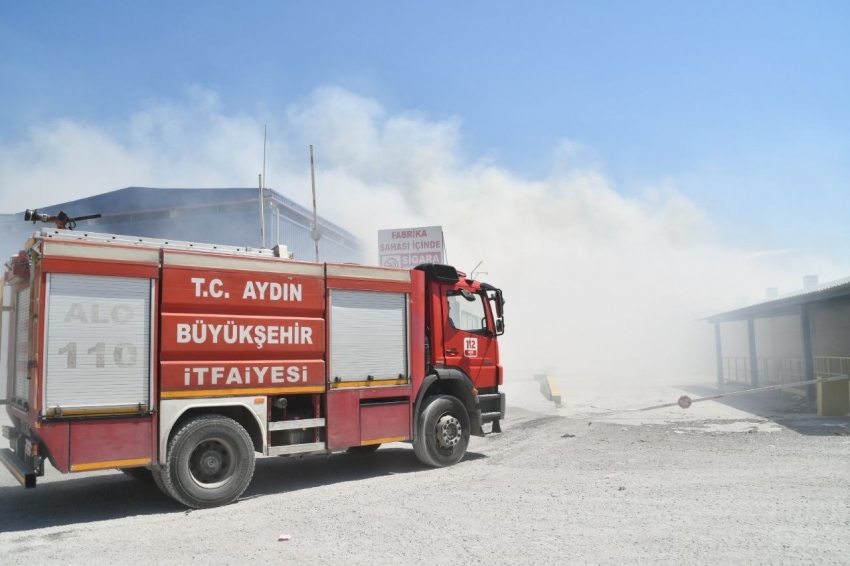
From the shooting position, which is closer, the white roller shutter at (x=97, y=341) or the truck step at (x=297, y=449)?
the white roller shutter at (x=97, y=341)

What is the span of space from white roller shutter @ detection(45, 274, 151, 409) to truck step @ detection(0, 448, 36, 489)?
773 mm

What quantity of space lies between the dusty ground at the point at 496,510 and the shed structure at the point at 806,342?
155 inches

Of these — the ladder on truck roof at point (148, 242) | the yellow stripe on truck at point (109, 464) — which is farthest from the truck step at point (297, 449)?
the ladder on truck roof at point (148, 242)

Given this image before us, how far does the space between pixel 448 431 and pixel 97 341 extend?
4.84 metres

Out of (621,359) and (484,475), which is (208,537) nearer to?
(484,475)

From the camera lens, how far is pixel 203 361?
711 centimetres

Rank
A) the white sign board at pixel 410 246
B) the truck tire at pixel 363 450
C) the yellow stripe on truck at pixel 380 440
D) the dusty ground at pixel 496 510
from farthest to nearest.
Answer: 1. the white sign board at pixel 410 246
2. the truck tire at pixel 363 450
3. the yellow stripe on truck at pixel 380 440
4. the dusty ground at pixel 496 510

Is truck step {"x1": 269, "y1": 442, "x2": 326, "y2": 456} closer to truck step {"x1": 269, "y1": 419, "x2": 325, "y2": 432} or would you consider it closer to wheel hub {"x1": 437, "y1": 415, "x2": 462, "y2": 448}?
truck step {"x1": 269, "y1": 419, "x2": 325, "y2": 432}

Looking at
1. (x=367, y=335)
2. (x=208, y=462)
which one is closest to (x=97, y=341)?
(x=208, y=462)

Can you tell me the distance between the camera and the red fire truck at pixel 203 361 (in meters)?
6.42

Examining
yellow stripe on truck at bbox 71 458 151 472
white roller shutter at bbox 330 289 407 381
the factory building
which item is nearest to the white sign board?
the factory building

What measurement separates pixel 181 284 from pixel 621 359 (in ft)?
126

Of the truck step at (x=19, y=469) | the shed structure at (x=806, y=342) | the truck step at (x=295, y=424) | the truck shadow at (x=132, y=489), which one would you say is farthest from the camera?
the shed structure at (x=806, y=342)

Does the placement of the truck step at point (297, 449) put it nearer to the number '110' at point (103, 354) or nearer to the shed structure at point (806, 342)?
the number '110' at point (103, 354)
